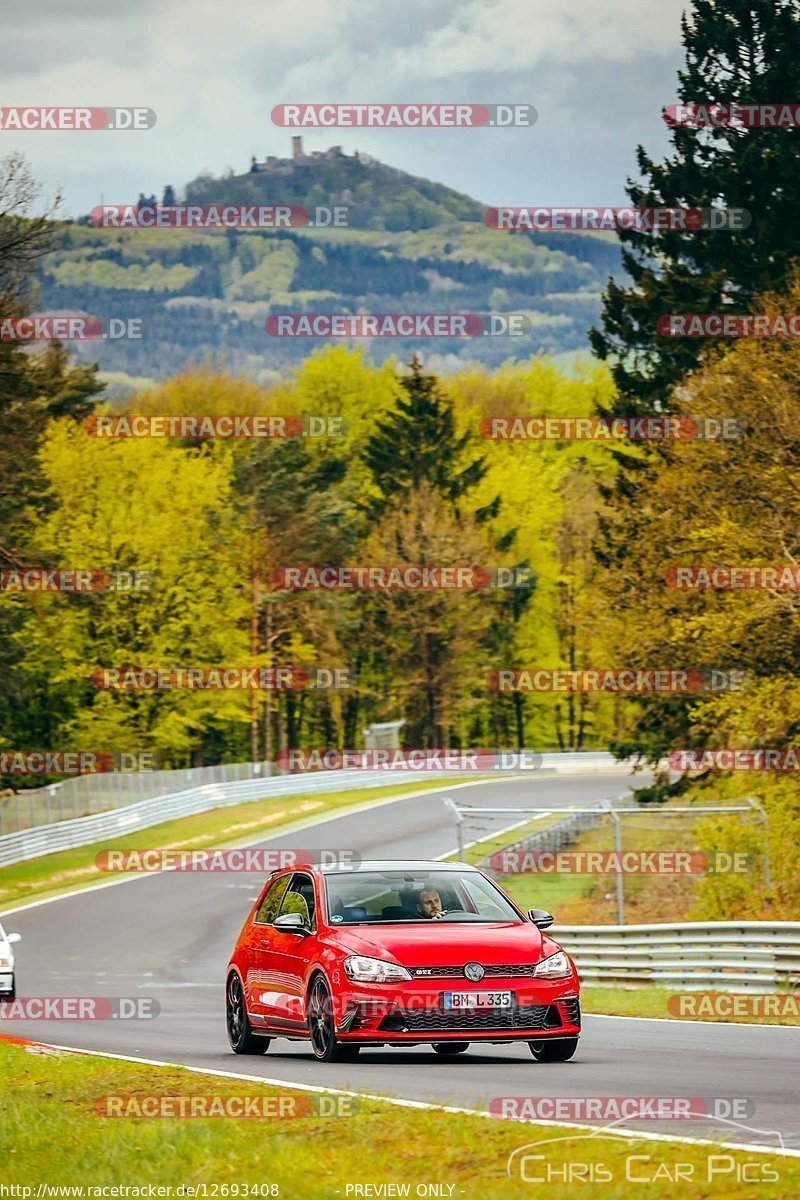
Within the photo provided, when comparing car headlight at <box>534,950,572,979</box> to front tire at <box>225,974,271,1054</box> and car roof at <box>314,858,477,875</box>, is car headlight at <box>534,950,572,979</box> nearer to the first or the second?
car roof at <box>314,858,477,875</box>

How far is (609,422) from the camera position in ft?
163

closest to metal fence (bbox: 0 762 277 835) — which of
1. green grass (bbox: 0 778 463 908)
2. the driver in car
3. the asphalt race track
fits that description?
green grass (bbox: 0 778 463 908)

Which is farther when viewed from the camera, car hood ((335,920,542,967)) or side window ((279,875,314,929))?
side window ((279,875,314,929))

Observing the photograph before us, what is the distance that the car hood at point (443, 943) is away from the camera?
527 inches

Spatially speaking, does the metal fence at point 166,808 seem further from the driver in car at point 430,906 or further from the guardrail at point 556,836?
the driver in car at point 430,906

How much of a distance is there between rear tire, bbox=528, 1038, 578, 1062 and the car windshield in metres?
0.99

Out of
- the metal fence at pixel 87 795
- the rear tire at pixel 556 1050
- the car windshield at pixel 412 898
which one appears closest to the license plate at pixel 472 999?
the rear tire at pixel 556 1050

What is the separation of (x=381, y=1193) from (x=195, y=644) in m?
69.7

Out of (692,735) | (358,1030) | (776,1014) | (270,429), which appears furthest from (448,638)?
(358,1030)

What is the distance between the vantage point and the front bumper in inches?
520

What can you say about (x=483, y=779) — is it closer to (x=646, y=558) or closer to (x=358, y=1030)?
(x=646, y=558)

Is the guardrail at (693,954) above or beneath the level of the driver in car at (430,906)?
beneath

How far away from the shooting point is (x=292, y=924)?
14477mm

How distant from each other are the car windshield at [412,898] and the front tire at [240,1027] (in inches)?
64.3
